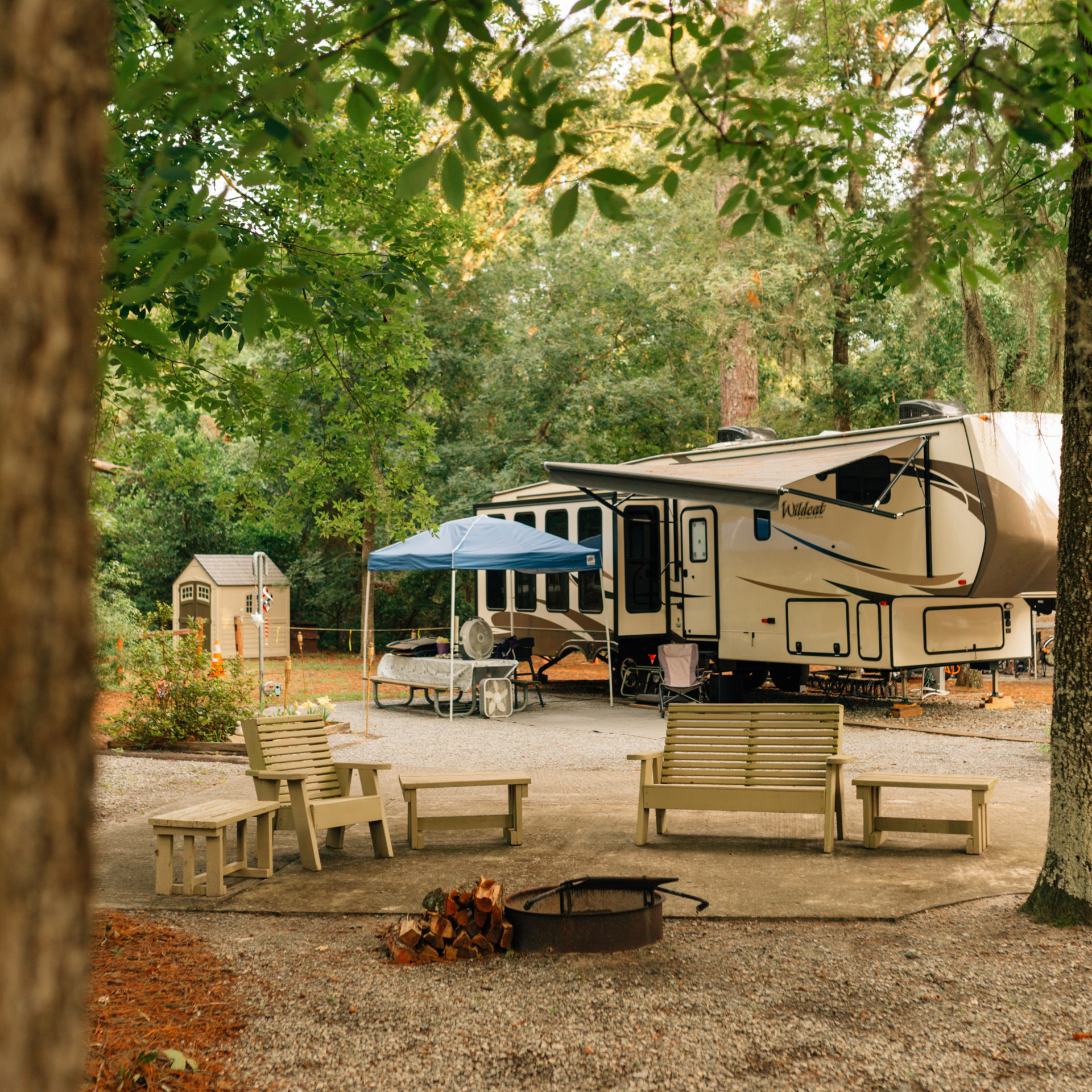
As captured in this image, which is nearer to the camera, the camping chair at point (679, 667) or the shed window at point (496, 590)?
the camping chair at point (679, 667)

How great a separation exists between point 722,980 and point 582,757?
21.6 ft

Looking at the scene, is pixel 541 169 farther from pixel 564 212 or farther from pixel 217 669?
pixel 217 669

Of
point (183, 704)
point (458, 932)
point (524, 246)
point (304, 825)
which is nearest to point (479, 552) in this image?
point (183, 704)

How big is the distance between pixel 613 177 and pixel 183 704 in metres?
9.96

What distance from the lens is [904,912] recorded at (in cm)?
515

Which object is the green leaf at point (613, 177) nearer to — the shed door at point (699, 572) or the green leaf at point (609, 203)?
the green leaf at point (609, 203)

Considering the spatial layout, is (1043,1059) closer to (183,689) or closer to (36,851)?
(36,851)

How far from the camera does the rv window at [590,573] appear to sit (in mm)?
16469

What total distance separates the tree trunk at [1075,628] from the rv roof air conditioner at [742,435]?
9.90m

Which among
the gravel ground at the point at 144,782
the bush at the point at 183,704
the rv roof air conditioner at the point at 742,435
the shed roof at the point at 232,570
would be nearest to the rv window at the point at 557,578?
the rv roof air conditioner at the point at 742,435

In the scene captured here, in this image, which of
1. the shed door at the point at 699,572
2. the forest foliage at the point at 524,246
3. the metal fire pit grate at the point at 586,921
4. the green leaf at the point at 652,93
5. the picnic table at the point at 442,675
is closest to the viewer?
the forest foliage at the point at 524,246

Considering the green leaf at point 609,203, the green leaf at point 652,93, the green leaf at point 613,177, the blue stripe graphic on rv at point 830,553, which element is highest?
the green leaf at point 652,93

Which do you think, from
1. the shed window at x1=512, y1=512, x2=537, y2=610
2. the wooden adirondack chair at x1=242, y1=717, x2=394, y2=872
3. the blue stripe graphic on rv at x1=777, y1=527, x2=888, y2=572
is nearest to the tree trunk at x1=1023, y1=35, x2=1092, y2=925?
the wooden adirondack chair at x1=242, y1=717, x2=394, y2=872

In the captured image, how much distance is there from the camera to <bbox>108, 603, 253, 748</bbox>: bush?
37.6ft
